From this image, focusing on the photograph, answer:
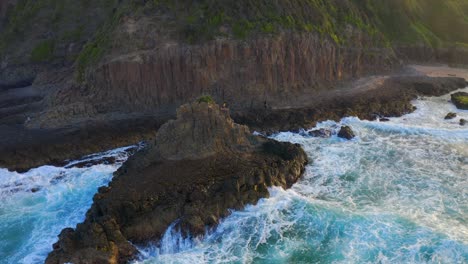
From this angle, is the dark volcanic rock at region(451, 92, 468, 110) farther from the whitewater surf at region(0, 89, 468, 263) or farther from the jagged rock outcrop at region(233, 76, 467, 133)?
the whitewater surf at region(0, 89, 468, 263)

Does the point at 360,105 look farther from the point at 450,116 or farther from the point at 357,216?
the point at 357,216

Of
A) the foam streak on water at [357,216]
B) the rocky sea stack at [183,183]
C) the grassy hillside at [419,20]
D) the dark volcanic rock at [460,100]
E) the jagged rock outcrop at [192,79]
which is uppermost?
the grassy hillside at [419,20]

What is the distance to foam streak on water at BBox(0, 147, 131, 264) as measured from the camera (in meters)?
34.1

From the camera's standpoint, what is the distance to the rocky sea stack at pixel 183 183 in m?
32.3

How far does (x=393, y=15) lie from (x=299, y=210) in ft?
216

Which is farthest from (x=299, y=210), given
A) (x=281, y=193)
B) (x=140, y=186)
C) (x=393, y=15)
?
(x=393, y=15)

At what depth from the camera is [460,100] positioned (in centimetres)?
6366

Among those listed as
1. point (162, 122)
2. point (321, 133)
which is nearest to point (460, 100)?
point (321, 133)

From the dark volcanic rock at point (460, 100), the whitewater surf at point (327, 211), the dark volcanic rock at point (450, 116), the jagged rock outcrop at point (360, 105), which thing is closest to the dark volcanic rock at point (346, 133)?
the whitewater surf at point (327, 211)

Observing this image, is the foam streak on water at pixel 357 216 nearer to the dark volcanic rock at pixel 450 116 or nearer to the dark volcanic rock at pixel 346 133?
the dark volcanic rock at pixel 346 133

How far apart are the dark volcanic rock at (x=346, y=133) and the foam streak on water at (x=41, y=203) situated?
84.5ft

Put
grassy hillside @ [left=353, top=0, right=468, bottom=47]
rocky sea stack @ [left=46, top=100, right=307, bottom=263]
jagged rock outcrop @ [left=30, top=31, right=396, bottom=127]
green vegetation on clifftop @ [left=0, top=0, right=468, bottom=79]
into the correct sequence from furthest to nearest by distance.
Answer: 1. grassy hillside @ [left=353, top=0, right=468, bottom=47]
2. green vegetation on clifftop @ [left=0, top=0, right=468, bottom=79]
3. jagged rock outcrop @ [left=30, top=31, right=396, bottom=127]
4. rocky sea stack @ [left=46, top=100, right=307, bottom=263]

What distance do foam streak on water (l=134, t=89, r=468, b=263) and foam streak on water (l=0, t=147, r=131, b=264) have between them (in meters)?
9.17

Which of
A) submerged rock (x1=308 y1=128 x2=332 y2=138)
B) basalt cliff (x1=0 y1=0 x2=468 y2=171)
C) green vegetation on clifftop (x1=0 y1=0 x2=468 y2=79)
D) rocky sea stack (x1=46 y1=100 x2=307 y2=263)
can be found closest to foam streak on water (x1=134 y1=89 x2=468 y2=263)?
rocky sea stack (x1=46 y1=100 x2=307 y2=263)
